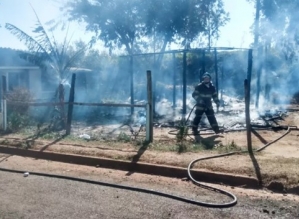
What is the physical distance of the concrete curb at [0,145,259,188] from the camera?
5652 mm

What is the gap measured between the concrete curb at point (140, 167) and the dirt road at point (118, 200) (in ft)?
0.78

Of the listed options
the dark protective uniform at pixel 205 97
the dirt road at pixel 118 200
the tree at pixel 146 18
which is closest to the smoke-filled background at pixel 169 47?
the tree at pixel 146 18

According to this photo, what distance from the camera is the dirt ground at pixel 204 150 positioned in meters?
5.87

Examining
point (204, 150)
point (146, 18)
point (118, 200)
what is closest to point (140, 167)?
point (204, 150)

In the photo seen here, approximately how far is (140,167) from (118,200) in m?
1.77

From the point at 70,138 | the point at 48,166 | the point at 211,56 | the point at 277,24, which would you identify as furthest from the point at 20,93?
the point at 277,24

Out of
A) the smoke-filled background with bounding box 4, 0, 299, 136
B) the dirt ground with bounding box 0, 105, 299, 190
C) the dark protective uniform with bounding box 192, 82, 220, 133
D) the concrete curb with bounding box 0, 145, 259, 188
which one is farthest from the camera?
the smoke-filled background with bounding box 4, 0, 299, 136

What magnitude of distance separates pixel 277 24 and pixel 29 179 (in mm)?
19546

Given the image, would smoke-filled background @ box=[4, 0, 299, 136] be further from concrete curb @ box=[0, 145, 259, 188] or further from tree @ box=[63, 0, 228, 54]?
concrete curb @ box=[0, 145, 259, 188]

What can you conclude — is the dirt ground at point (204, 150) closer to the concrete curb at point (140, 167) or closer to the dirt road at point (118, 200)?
the concrete curb at point (140, 167)

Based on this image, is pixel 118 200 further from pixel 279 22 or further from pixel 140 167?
pixel 279 22

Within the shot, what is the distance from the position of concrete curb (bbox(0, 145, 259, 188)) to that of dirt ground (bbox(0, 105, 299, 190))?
0.19 metres

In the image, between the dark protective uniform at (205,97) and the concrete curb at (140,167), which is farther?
the dark protective uniform at (205,97)

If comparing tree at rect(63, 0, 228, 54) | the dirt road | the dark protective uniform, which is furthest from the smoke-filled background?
the dirt road
